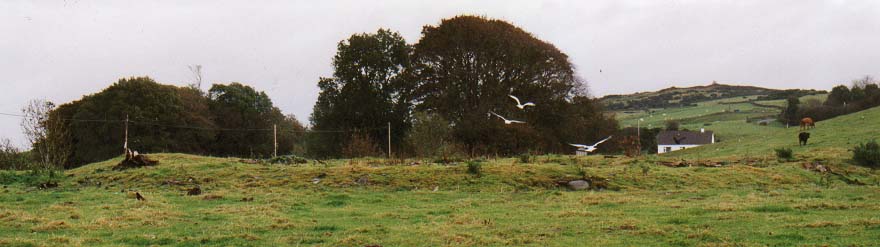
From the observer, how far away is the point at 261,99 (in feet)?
233

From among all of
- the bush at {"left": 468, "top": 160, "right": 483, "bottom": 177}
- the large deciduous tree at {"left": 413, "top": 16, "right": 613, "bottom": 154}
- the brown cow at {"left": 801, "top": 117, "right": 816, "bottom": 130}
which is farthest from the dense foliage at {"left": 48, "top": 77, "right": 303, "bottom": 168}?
the brown cow at {"left": 801, "top": 117, "right": 816, "bottom": 130}

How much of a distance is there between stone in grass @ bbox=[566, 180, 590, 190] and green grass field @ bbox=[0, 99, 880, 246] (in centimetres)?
54

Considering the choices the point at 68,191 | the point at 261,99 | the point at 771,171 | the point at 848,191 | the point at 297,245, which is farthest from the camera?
the point at 261,99

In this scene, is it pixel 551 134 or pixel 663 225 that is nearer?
pixel 663 225

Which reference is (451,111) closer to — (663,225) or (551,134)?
(551,134)

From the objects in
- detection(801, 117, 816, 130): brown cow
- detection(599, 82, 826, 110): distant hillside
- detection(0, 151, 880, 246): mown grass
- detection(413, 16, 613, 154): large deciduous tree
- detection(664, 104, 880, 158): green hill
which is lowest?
detection(0, 151, 880, 246): mown grass

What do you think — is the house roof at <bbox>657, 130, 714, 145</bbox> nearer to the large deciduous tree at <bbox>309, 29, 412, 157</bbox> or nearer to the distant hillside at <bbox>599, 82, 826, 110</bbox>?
the distant hillside at <bbox>599, 82, 826, 110</bbox>

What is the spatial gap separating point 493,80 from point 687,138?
57.9 m

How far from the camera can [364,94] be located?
5547 centimetres

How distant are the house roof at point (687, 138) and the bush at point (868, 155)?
68055mm

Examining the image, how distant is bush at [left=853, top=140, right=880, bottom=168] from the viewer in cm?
3017

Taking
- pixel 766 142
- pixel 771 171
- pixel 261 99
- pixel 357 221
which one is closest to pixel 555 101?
pixel 766 142

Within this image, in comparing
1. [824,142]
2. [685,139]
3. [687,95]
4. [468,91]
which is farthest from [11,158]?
[687,95]

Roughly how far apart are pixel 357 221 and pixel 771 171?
18888mm
